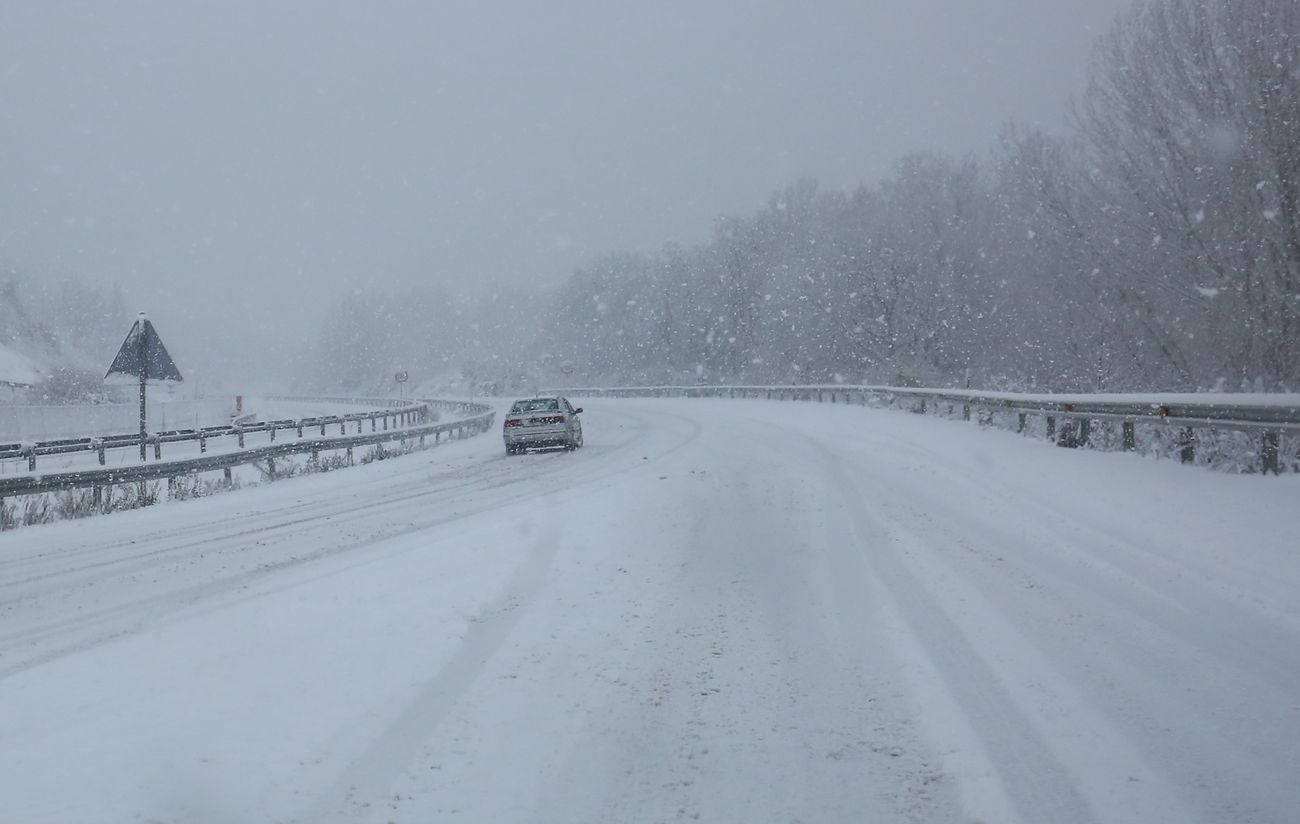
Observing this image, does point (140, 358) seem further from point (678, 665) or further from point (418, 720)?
point (678, 665)

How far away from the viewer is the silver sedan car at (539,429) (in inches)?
889

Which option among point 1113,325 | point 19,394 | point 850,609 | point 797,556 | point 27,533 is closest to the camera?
point 850,609

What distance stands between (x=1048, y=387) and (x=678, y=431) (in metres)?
12.0

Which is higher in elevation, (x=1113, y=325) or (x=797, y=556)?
(x=1113, y=325)

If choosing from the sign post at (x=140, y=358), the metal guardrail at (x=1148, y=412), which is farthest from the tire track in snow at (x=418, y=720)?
the sign post at (x=140, y=358)

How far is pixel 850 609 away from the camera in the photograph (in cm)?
694

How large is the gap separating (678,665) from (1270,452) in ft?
29.3

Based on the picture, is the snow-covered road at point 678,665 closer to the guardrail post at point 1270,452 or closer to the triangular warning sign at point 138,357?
the guardrail post at point 1270,452

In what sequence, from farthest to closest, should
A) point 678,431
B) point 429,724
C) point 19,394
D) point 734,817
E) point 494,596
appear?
point 19,394, point 678,431, point 494,596, point 429,724, point 734,817

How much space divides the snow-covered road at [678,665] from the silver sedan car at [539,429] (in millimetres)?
10924

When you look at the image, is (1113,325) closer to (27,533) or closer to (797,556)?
(797,556)

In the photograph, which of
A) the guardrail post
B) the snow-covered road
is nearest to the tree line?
the guardrail post

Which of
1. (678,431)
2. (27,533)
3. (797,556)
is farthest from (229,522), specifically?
(678,431)

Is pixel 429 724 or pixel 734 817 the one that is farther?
pixel 429 724
